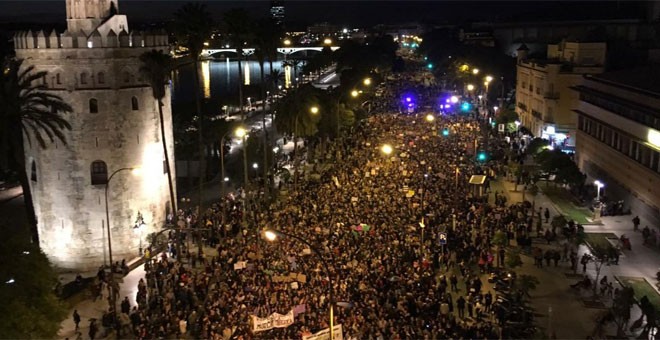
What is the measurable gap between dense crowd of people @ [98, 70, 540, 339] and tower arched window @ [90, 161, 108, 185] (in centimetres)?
530

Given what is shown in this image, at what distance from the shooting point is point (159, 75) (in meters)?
42.8

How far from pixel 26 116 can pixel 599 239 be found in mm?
31529

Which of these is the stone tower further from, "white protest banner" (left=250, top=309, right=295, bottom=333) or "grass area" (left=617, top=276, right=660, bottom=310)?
"grass area" (left=617, top=276, right=660, bottom=310)

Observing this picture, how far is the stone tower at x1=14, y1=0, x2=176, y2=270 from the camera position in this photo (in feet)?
132

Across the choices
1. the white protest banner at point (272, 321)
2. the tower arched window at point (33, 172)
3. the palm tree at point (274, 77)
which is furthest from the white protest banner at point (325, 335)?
the palm tree at point (274, 77)

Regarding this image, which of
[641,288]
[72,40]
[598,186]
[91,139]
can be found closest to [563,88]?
[598,186]

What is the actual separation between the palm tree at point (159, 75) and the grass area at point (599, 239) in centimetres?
2362

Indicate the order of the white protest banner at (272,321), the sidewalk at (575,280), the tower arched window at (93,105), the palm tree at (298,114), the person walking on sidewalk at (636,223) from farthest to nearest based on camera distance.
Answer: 1. the palm tree at (298,114)
2. the person walking on sidewalk at (636,223)
3. the tower arched window at (93,105)
4. the sidewalk at (575,280)
5. the white protest banner at (272,321)

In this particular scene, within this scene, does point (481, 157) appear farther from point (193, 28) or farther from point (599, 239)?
point (193, 28)

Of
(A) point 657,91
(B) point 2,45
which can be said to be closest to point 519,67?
(A) point 657,91

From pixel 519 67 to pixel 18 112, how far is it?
218 ft

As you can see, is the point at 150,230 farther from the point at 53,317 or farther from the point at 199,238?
the point at 53,317

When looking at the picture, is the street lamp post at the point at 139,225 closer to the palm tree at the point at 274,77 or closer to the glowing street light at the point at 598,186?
the glowing street light at the point at 598,186

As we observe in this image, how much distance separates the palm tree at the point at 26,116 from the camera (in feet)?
116
